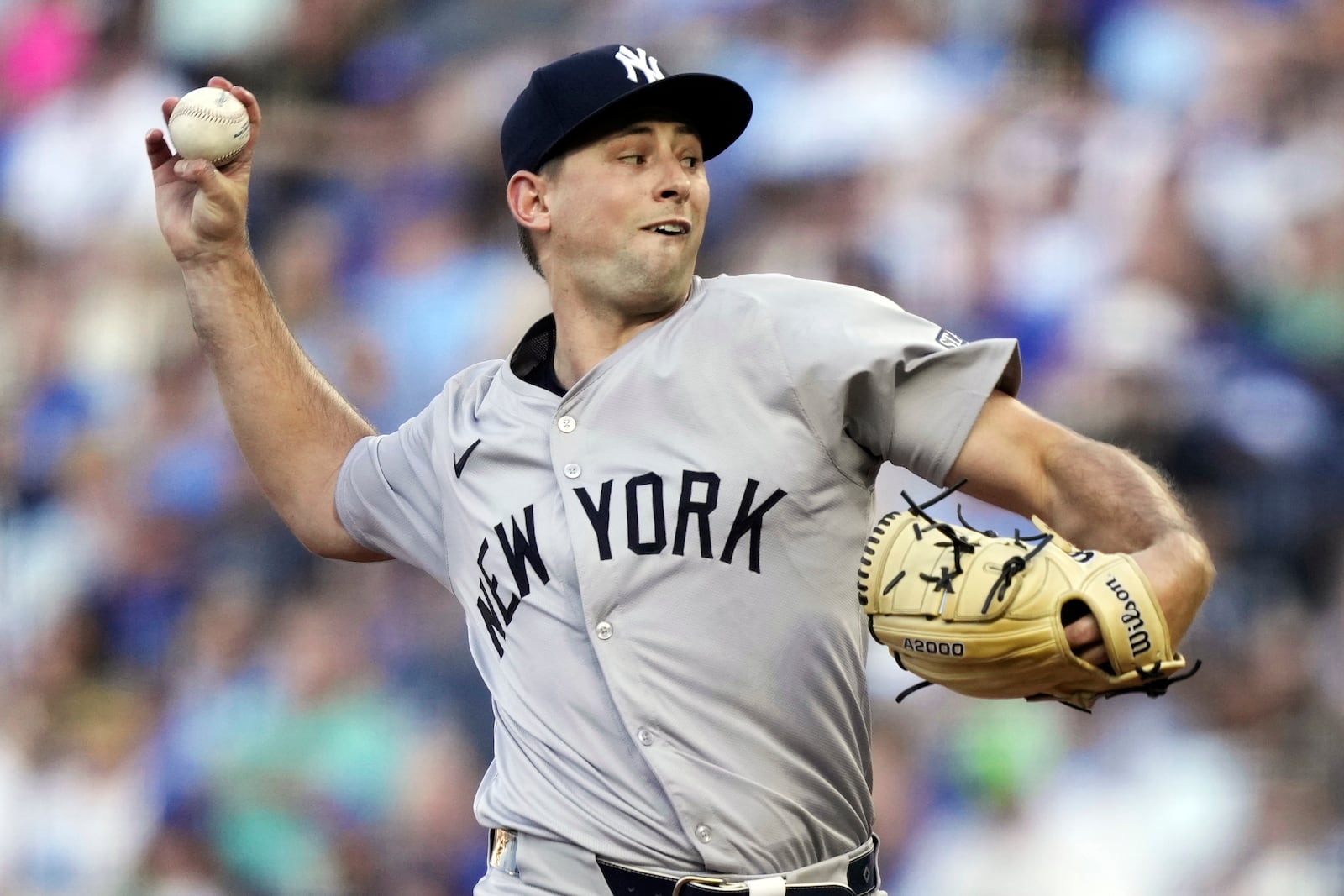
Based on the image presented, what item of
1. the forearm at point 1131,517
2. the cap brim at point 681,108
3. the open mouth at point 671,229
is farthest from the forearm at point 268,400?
the forearm at point 1131,517

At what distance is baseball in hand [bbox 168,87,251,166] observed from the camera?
3.07 metres

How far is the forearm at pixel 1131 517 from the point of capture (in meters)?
2.03

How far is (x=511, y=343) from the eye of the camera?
5590 mm

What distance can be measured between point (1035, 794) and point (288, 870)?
8.16 ft

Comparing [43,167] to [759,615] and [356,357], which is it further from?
[759,615]

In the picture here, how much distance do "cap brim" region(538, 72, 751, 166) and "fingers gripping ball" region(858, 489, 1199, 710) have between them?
2.97ft

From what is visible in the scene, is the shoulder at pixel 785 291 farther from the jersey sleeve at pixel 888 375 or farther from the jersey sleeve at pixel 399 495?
the jersey sleeve at pixel 399 495

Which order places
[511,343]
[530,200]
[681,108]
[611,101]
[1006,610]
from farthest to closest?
[511,343], [530,200], [681,108], [611,101], [1006,610]

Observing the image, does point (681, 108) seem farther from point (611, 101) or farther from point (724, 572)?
point (724, 572)

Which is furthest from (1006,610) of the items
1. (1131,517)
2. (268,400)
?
(268,400)

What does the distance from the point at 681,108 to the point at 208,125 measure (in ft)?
3.08

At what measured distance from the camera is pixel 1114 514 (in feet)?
7.06

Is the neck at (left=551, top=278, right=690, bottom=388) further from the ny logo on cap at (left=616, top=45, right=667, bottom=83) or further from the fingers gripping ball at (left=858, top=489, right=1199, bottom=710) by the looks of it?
the fingers gripping ball at (left=858, top=489, right=1199, bottom=710)

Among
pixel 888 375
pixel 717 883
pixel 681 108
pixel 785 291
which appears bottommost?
pixel 717 883
